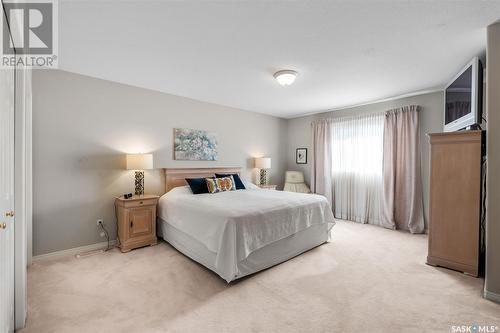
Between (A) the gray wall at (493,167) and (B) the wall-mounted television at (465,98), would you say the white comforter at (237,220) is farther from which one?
(B) the wall-mounted television at (465,98)

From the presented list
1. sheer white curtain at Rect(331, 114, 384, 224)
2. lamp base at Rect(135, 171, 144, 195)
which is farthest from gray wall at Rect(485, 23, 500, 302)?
lamp base at Rect(135, 171, 144, 195)

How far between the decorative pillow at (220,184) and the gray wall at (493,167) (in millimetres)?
3315

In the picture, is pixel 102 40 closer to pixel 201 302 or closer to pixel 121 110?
pixel 121 110

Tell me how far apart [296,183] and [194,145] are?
277 centimetres

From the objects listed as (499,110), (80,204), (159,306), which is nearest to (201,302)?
(159,306)

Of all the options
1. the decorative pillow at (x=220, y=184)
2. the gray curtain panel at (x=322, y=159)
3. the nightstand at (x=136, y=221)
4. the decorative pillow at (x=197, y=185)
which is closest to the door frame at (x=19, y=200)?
the nightstand at (x=136, y=221)

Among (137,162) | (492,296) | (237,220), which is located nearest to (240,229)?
(237,220)

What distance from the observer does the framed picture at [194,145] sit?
13.8ft

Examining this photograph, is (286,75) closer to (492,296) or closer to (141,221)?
(141,221)

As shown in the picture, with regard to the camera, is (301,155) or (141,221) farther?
(301,155)

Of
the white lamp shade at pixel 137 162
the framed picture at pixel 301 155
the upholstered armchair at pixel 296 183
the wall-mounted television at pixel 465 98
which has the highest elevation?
the wall-mounted television at pixel 465 98

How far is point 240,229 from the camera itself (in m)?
2.37

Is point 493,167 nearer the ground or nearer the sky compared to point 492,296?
nearer the sky

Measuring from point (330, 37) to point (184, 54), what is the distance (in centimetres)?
160
